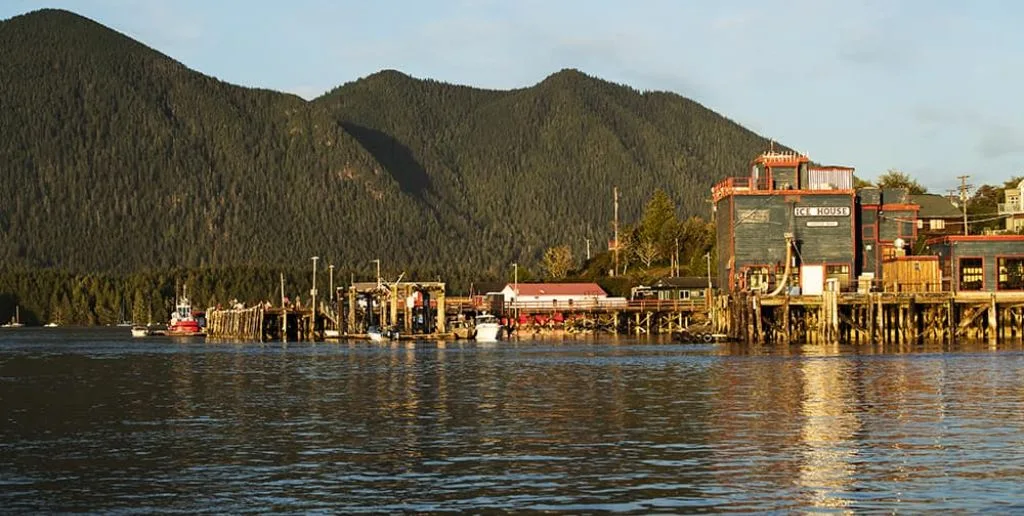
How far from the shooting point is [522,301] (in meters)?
197

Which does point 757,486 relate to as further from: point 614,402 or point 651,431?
point 614,402

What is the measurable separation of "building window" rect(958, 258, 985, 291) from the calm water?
33.5 meters

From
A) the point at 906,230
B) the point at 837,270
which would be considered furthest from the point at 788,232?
the point at 906,230

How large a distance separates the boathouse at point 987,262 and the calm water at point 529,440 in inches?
1310

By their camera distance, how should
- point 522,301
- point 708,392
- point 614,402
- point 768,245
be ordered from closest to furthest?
point 614,402, point 708,392, point 768,245, point 522,301

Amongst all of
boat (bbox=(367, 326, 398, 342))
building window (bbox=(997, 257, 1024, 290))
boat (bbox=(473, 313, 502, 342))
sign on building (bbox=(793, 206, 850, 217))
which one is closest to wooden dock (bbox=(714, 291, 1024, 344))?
building window (bbox=(997, 257, 1024, 290))

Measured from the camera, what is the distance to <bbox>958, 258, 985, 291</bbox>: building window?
123m

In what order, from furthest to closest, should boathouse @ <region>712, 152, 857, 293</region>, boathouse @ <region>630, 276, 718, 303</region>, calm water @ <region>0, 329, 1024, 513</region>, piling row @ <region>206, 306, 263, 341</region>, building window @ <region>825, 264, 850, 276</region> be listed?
boathouse @ <region>630, 276, 718, 303</region>, piling row @ <region>206, 306, 263, 341</region>, boathouse @ <region>712, 152, 857, 293</region>, building window @ <region>825, 264, 850, 276</region>, calm water @ <region>0, 329, 1024, 513</region>

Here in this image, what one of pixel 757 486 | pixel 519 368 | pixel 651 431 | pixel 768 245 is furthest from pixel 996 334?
pixel 757 486

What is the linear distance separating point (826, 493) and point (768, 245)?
97630 millimetres

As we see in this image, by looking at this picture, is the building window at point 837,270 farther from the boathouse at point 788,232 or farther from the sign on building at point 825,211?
the sign on building at point 825,211

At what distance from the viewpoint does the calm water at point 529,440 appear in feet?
120

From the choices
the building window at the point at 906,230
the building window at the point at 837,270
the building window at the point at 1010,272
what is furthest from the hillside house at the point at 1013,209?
the building window at the point at 1010,272

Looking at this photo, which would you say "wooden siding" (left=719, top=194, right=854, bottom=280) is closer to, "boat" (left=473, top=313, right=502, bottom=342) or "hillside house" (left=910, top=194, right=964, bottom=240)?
"hillside house" (left=910, top=194, right=964, bottom=240)
